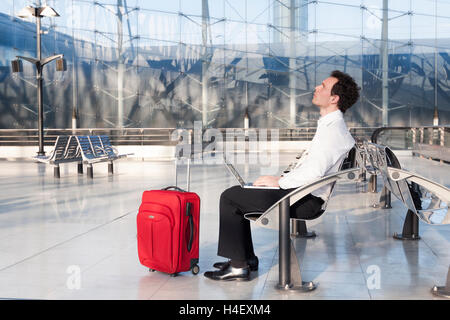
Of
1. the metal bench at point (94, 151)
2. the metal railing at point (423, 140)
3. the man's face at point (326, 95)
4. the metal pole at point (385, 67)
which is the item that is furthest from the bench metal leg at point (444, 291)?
the metal pole at point (385, 67)

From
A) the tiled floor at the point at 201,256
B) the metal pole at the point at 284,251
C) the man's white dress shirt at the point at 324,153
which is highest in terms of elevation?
the man's white dress shirt at the point at 324,153

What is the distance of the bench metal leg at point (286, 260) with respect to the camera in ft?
11.6

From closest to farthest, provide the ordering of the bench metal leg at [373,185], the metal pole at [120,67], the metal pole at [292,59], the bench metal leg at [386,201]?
the bench metal leg at [386,201]
the bench metal leg at [373,185]
the metal pole at [292,59]
the metal pole at [120,67]

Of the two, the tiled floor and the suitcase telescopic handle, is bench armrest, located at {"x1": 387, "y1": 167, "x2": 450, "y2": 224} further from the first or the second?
the suitcase telescopic handle

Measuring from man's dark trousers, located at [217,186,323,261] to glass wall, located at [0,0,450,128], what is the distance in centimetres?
2508

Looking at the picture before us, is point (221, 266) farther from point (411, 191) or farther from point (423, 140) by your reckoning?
point (423, 140)

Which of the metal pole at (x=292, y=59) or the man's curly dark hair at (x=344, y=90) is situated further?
the metal pole at (x=292, y=59)

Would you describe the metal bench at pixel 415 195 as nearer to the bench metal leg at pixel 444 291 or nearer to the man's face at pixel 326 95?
the bench metal leg at pixel 444 291

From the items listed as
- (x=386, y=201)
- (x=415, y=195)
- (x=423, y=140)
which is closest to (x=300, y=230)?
(x=415, y=195)

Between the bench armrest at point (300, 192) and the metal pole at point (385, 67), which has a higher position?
the metal pole at point (385, 67)

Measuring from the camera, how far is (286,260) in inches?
141

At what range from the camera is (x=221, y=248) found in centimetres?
386

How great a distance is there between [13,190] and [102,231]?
448 cm

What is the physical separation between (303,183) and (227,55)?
26262 mm
